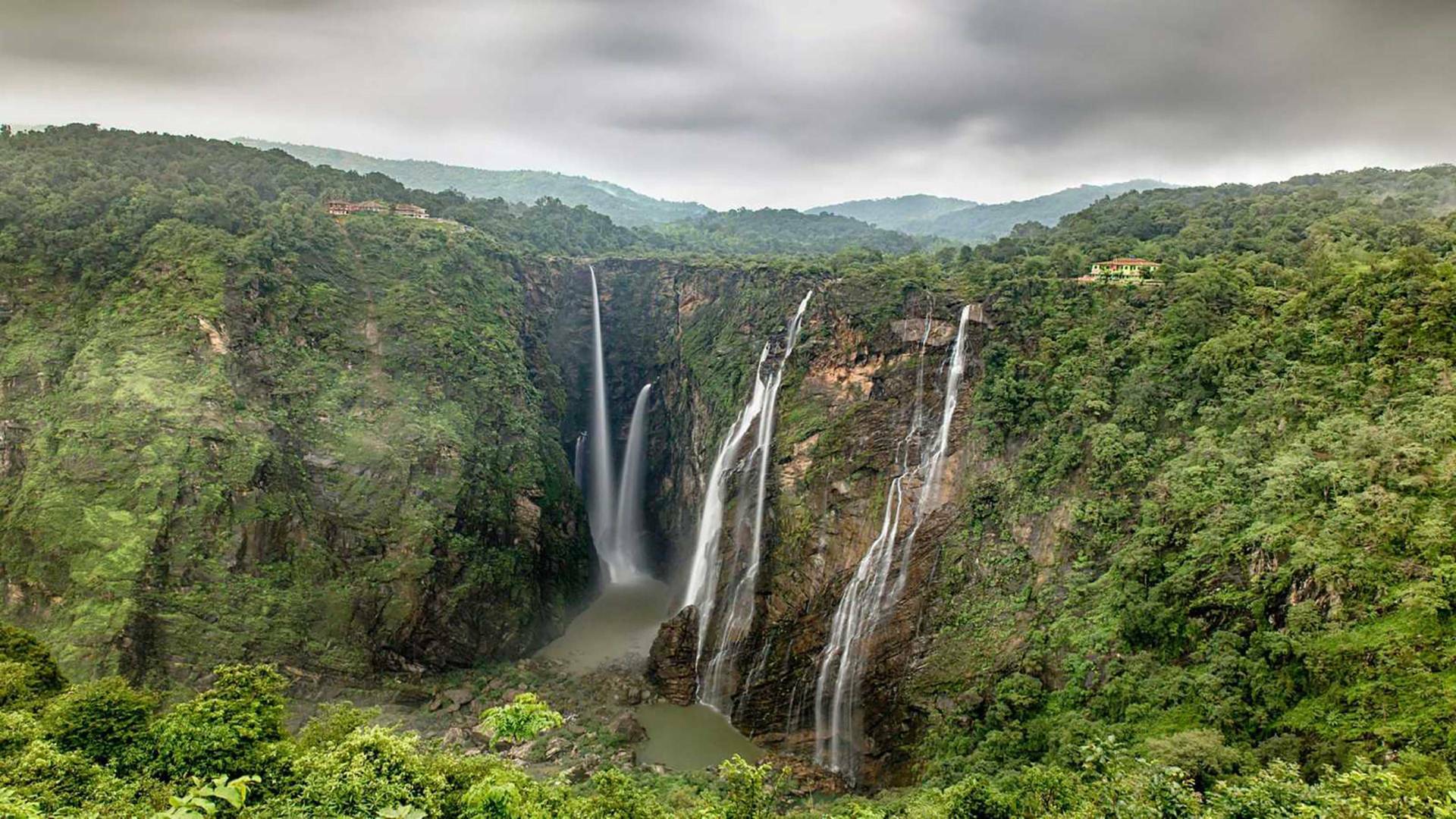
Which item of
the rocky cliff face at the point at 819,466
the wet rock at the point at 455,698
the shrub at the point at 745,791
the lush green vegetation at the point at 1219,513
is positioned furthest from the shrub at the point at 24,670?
the lush green vegetation at the point at 1219,513

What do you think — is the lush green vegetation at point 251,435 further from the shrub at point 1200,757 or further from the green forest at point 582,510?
the shrub at point 1200,757

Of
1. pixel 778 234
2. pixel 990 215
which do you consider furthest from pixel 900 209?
pixel 778 234


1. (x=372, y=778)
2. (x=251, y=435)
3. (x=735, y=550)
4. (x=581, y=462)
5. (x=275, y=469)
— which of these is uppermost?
(x=251, y=435)

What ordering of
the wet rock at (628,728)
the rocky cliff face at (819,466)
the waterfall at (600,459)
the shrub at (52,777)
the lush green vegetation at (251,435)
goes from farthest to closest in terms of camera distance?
the waterfall at (600,459) → the rocky cliff face at (819,466) → the wet rock at (628,728) → the lush green vegetation at (251,435) → the shrub at (52,777)

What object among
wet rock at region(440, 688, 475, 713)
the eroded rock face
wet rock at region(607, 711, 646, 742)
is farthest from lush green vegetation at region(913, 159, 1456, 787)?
wet rock at region(440, 688, 475, 713)

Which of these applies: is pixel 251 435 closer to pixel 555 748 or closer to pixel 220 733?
pixel 555 748

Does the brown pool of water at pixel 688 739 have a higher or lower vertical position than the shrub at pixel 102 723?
lower

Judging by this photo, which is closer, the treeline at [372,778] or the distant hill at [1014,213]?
the treeline at [372,778]
